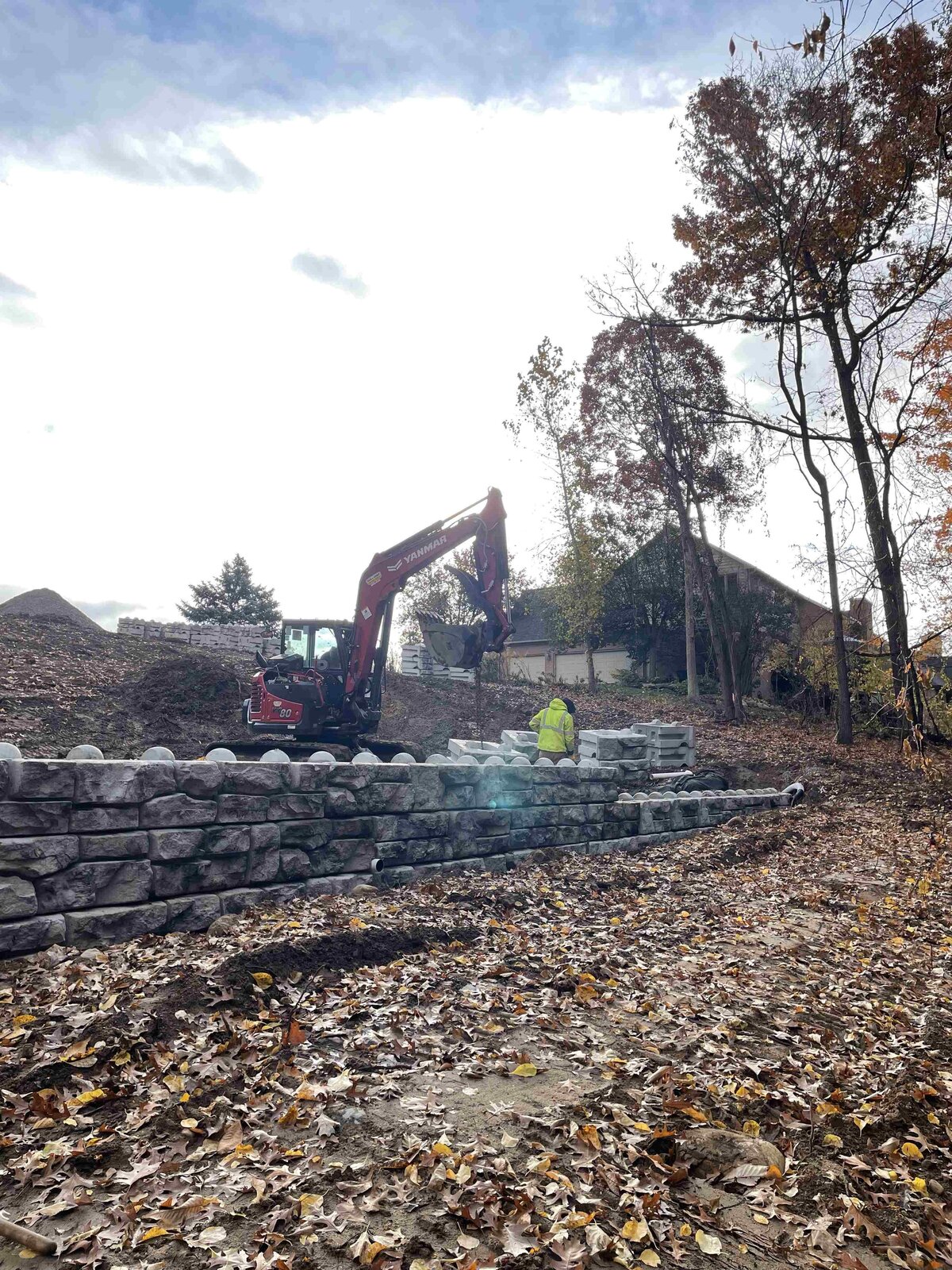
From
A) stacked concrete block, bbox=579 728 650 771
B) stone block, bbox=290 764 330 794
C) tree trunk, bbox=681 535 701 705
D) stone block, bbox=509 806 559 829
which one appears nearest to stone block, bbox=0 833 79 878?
stone block, bbox=290 764 330 794

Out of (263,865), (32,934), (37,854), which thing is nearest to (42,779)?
(37,854)

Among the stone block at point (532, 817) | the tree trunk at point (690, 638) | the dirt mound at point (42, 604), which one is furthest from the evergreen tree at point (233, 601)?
the stone block at point (532, 817)

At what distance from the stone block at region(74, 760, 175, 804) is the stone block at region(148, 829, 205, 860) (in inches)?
9.3

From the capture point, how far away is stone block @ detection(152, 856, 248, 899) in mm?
4508

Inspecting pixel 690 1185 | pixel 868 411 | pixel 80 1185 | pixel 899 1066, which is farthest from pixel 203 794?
pixel 868 411

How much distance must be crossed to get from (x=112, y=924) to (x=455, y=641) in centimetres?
583

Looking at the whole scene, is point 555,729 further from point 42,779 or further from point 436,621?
point 42,779

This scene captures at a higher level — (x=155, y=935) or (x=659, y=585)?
(x=659, y=585)

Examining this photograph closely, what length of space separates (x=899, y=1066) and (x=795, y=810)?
23.7ft

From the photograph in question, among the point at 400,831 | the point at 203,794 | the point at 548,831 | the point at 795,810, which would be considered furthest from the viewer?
the point at 795,810

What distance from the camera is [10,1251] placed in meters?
2.11

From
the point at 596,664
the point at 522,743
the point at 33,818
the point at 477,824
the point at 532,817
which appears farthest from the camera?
Result: the point at 596,664

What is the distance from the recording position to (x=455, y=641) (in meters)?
9.55

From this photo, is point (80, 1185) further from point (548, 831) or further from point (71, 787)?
point (548, 831)
